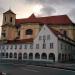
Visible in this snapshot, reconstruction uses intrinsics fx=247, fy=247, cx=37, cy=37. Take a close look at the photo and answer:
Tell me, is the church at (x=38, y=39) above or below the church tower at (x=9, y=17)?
below

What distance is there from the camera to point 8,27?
11256 cm

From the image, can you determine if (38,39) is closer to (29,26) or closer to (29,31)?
(29,26)

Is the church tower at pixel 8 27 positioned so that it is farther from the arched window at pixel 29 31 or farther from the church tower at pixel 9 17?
the arched window at pixel 29 31

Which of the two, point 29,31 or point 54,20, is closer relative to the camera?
point 29,31

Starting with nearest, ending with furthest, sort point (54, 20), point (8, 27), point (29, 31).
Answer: point (29, 31) → point (54, 20) → point (8, 27)

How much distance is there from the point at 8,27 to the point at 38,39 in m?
28.0

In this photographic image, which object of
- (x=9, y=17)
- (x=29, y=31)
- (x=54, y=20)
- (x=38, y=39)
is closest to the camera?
(x=38, y=39)

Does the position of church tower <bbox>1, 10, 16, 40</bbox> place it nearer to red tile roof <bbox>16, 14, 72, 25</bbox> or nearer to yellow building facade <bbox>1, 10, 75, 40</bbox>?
yellow building facade <bbox>1, 10, 75, 40</bbox>

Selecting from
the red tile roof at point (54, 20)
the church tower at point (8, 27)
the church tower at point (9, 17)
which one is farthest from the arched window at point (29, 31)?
the church tower at point (9, 17)

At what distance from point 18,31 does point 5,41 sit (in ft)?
26.1

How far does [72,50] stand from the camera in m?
92.6

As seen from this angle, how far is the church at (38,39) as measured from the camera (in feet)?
276

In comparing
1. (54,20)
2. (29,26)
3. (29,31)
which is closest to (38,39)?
(29,26)

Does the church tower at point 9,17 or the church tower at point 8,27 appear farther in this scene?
the church tower at point 9,17
